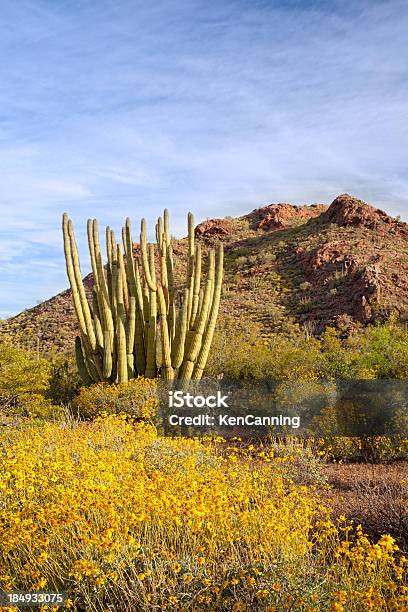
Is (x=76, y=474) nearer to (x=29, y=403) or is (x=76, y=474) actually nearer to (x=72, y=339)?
(x=29, y=403)

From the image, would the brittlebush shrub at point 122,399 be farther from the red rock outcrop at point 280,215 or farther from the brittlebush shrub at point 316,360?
the red rock outcrop at point 280,215

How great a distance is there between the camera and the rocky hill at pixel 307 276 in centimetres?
2536

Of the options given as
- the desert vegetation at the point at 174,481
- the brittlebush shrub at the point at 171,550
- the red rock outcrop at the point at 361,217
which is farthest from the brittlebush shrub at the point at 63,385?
the red rock outcrop at the point at 361,217

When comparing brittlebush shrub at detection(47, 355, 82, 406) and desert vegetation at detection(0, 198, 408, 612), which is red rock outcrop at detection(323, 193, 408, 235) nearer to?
desert vegetation at detection(0, 198, 408, 612)

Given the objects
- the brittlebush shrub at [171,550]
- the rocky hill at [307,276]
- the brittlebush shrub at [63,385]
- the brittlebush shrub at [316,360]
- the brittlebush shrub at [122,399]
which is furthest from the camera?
the rocky hill at [307,276]

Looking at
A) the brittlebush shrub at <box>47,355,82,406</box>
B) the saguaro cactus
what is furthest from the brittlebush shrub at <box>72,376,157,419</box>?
the brittlebush shrub at <box>47,355,82,406</box>

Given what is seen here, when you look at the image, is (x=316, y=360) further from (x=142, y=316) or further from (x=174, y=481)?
(x=174, y=481)

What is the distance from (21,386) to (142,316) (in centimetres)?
288

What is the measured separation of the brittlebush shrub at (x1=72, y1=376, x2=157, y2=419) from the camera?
35.8 ft

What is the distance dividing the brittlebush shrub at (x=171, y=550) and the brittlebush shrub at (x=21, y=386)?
6.50 m

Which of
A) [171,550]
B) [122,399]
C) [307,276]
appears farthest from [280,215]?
[171,550]

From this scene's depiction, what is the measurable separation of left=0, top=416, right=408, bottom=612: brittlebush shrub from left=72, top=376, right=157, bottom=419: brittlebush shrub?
527cm

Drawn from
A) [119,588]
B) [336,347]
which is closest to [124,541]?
[119,588]

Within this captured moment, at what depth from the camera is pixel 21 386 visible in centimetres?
1237
